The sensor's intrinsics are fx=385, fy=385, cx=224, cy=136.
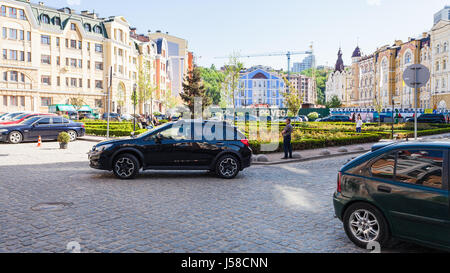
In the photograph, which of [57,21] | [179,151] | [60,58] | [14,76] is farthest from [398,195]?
[57,21]

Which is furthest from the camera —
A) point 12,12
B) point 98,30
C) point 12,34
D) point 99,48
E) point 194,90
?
point 194,90

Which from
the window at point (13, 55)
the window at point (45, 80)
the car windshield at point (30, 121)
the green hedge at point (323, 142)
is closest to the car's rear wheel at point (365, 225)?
the green hedge at point (323, 142)

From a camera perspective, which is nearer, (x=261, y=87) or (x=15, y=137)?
(x=15, y=137)

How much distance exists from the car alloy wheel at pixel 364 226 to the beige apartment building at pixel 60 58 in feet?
126

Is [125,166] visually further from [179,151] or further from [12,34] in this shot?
[12,34]

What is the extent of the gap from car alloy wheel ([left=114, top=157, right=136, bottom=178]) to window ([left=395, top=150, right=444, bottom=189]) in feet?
23.6

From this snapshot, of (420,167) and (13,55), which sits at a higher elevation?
(13,55)

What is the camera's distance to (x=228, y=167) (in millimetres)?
10750

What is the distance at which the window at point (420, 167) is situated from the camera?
4512 mm

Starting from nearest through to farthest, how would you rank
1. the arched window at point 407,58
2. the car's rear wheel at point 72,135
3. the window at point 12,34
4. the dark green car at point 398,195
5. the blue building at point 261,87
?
1. the dark green car at point 398,195
2. the car's rear wheel at point 72,135
3. the window at point 12,34
4. the arched window at point 407,58
5. the blue building at point 261,87

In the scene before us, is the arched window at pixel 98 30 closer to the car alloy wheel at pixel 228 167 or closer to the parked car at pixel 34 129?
the parked car at pixel 34 129

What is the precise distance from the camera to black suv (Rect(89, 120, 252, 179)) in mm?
10305

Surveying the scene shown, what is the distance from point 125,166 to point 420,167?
757cm
